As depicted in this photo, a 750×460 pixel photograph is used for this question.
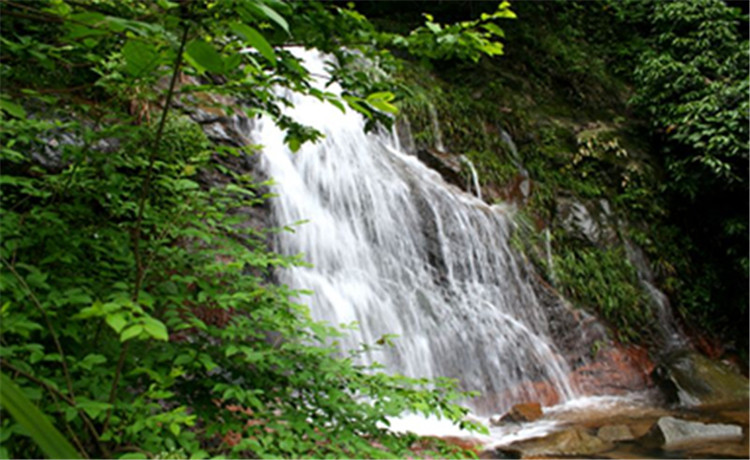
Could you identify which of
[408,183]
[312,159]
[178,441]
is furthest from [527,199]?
[178,441]

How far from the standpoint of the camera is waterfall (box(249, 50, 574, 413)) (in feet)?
19.1

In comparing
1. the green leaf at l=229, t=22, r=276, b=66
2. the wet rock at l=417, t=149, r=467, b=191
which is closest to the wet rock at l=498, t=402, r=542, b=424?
the wet rock at l=417, t=149, r=467, b=191

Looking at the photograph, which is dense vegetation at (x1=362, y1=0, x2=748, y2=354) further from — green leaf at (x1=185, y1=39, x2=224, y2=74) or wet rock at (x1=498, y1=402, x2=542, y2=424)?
green leaf at (x1=185, y1=39, x2=224, y2=74)

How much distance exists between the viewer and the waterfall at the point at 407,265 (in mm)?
5812

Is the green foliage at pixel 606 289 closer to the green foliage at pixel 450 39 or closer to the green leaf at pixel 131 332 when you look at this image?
the green foliage at pixel 450 39

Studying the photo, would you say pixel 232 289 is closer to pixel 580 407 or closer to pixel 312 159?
pixel 312 159

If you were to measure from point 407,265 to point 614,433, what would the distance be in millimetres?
2982

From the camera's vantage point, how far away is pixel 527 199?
8.82m

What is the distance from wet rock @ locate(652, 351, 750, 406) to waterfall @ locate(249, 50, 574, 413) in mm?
1373

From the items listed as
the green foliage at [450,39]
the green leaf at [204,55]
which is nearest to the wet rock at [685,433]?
the green foliage at [450,39]

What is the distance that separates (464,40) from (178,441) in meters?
1.67

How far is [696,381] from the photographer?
6742 millimetres

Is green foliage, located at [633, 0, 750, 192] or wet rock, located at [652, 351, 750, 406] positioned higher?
green foliage, located at [633, 0, 750, 192]

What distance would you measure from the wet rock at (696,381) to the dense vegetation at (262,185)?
3.01 ft
